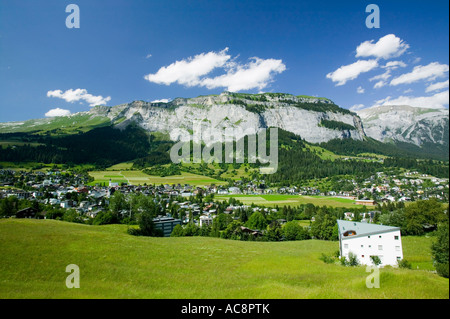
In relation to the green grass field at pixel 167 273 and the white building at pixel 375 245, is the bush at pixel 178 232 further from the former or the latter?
the white building at pixel 375 245

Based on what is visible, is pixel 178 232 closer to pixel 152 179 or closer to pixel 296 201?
pixel 296 201

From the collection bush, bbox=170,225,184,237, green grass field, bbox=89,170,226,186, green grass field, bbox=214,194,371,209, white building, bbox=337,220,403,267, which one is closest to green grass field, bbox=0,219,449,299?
white building, bbox=337,220,403,267

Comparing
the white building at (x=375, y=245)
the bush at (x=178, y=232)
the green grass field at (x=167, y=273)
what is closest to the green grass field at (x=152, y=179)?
the bush at (x=178, y=232)

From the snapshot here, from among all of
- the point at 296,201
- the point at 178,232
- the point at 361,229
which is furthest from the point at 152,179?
the point at 361,229

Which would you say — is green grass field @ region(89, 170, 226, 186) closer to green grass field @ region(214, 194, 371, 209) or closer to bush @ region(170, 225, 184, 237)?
green grass field @ region(214, 194, 371, 209)

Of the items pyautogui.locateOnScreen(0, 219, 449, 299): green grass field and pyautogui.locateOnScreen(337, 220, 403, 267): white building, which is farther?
pyautogui.locateOnScreen(337, 220, 403, 267): white building

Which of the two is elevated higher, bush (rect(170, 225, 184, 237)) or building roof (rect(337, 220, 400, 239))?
building roof (rect(337, 220, 400, 239))

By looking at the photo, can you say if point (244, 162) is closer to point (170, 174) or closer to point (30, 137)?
point (170, 174)
